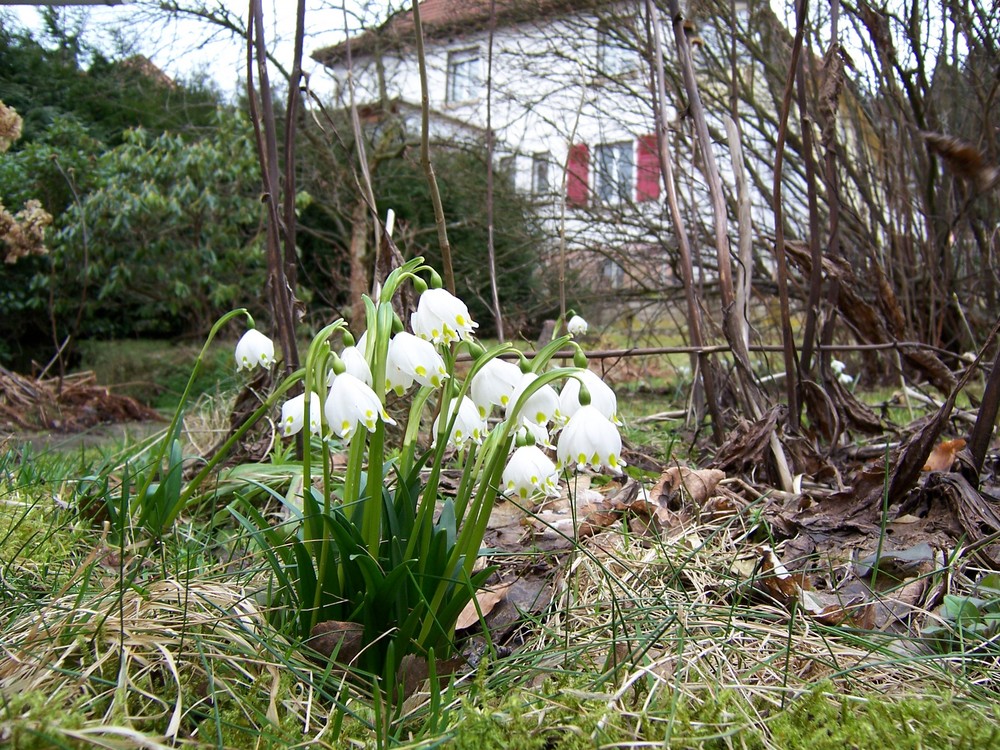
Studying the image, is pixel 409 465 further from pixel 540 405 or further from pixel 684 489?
pixel 684 489

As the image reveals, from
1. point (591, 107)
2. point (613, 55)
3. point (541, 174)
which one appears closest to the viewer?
point (613, 55)

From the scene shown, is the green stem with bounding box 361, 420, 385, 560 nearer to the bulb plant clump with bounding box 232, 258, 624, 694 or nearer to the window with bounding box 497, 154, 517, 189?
the bulb plant clump with bounding box 232, 258, 624, 694

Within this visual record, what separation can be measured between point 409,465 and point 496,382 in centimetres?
22

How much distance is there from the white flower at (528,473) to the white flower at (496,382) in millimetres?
103

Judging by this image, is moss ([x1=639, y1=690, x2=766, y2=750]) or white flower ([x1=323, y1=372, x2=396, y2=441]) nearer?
moss ([x1=639, y1=690, x2=766, y2=750])

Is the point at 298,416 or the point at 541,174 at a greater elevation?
the point at 541,174

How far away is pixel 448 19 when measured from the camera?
7070 millimetres

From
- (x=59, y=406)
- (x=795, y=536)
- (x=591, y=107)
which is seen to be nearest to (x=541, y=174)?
→ (x=591, y=107)

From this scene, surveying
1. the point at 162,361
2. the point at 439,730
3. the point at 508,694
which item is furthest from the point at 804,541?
the point at 162,361

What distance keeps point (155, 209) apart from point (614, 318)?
4.43 meters

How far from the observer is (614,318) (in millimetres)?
6773

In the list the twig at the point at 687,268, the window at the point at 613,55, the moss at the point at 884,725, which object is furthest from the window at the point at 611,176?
the moss at the point at 884,725

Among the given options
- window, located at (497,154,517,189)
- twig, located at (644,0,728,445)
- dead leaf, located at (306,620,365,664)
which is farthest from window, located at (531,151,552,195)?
dead leaf, located at (306,620,365,664)

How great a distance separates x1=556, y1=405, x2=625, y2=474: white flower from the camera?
109 cm
